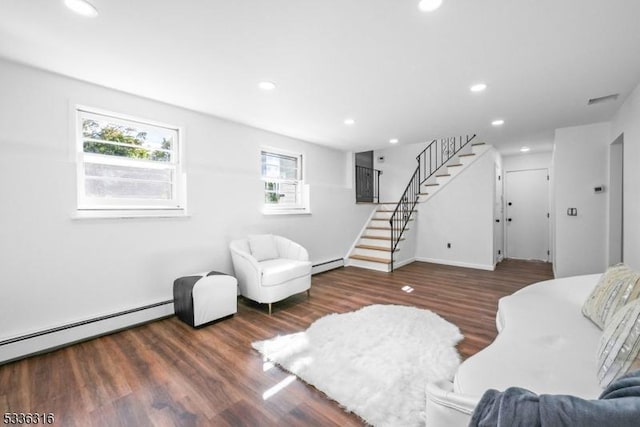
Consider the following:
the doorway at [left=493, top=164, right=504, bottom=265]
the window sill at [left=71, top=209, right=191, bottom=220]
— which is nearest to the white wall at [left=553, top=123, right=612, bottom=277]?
the doorway at [left=493, top=164, right=504, bottom=265]

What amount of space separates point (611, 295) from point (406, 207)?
4676 mm

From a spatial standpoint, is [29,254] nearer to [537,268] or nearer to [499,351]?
[499,351]

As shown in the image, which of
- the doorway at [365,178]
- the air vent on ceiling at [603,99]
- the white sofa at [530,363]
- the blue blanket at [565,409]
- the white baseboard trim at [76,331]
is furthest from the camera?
the doorway at [365,178]

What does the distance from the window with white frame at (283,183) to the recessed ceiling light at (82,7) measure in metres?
2.68

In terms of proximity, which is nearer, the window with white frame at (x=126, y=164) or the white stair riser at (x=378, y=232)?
the window with white frame at (x=126, y=164)

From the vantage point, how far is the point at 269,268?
334 cm

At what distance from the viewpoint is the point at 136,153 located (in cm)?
304

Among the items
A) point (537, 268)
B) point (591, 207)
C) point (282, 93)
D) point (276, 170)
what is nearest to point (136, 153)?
point (282, 93)

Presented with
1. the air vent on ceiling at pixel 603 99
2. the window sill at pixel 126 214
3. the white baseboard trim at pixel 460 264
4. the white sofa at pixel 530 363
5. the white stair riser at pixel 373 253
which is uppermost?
the air vent on ceiling at pixel 603 99

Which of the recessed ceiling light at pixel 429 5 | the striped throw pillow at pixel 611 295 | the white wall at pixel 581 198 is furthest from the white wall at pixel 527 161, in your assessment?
the recessed ceiling light at pixel 429 5

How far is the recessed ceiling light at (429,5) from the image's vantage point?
159 cm

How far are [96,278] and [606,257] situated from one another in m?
6.23

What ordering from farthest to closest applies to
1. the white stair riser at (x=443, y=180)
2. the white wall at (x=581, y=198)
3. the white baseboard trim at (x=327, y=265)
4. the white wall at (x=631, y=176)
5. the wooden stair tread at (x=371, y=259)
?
1. the white stair riser at (x=443, y=180)
2. the wooden stair tread at (x=371, y=259)
3. the white baseboard trim at (x=327, y=265)
4. the white wall at (x=581, y=198)
5. the white wall at (x=631, y=176)

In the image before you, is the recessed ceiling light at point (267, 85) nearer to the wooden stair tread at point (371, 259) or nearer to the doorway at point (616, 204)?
the wooden stair tread at point (371, 259)
